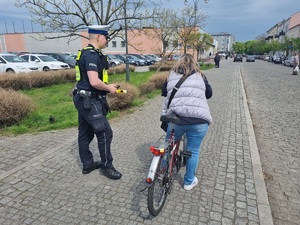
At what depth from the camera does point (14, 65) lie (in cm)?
1510

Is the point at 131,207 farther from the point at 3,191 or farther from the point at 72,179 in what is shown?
the point at 3,191

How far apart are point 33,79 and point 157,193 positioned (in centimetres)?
1058

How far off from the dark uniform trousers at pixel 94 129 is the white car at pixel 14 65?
13423 millimetres

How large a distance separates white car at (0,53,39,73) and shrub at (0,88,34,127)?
1005 cm

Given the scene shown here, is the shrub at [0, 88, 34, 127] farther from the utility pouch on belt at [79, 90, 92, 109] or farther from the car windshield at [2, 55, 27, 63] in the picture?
the car windshield at [2, 55, 27, 63]

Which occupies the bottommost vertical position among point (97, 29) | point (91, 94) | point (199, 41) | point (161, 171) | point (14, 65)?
point (161, 171)

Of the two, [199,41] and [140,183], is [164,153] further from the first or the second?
[199,41]

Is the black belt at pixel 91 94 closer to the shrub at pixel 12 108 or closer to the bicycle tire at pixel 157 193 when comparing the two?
the bicycle tire at pixel 157 193

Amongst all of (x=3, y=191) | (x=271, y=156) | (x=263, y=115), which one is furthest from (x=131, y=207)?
(x=263, y=115)

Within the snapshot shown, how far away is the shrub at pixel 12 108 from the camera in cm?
553

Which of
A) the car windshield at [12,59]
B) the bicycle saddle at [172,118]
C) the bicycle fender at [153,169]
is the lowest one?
the bicycle fender at [153,169]

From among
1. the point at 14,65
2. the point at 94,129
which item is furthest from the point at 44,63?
the point at 94,129

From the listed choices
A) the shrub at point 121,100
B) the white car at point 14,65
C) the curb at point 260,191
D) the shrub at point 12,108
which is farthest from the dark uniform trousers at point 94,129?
the white car at point 14,65

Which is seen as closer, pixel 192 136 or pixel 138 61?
pixel 192 136
